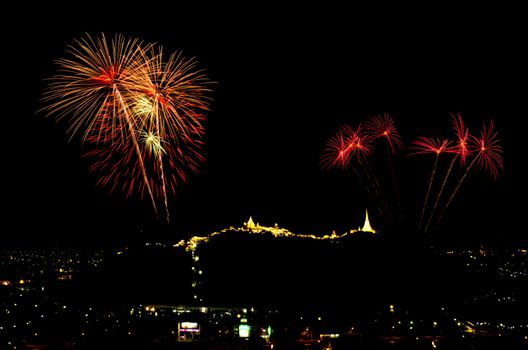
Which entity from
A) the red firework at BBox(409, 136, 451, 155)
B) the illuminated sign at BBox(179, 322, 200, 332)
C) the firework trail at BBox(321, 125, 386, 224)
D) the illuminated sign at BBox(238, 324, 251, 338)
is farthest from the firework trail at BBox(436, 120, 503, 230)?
the illuminated sign at BBox(179, 322, 200, 332)

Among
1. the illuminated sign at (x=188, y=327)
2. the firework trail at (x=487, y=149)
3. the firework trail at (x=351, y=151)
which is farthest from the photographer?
the firework trail at (x=351, y=151)

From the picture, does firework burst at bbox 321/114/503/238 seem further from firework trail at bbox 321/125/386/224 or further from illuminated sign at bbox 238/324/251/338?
illuminated sign at bbox 238/324/251/338

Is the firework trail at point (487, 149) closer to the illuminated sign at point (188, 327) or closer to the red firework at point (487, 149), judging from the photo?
the red firework at point (487, 149)

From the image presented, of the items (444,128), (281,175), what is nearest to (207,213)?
(281,175)

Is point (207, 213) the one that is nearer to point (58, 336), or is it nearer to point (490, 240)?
point (490, 240)

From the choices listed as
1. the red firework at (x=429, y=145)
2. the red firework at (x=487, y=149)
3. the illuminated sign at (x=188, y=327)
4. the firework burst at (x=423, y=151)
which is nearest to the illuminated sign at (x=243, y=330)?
the illuminated sign at (x=188, y=327)
